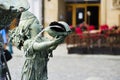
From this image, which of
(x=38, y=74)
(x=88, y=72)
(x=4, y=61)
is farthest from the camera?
(x=88, y=72)

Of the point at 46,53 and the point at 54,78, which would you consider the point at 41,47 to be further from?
the point at 54,78

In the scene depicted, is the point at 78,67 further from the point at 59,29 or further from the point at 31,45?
the point at 59,29

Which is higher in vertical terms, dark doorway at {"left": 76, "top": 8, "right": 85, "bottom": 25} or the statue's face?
the statue's face

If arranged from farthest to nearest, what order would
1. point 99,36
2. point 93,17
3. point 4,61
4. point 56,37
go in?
point 93,17, point 99,36, point 4,61, point 56,37

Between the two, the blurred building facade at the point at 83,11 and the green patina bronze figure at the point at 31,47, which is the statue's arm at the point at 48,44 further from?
the blurred building facade at the point at 83,11

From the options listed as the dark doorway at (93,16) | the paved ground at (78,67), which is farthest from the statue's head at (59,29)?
the dark doorway at (93,16)

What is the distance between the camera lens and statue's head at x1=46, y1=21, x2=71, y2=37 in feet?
15.7

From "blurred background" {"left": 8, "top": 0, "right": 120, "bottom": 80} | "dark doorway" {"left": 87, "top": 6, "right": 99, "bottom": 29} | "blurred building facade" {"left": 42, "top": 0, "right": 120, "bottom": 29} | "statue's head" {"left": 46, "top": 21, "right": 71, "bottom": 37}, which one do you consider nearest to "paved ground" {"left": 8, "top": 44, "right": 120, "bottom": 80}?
"blurred background" {"left": 8, "top": 0, "right": 120, "bottom": 80}

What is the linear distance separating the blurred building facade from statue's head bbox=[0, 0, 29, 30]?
78.3 ft

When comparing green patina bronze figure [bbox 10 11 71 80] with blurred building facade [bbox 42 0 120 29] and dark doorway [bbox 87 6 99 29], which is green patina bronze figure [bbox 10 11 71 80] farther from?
dark doorway [bbox 87 6 99 29]

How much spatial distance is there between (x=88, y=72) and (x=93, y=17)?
51.3 ft

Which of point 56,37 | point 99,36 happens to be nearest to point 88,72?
point 99,36

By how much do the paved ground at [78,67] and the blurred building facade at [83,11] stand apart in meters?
6.83

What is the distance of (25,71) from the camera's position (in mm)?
5391
